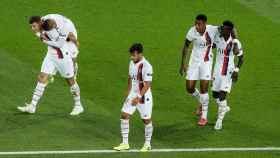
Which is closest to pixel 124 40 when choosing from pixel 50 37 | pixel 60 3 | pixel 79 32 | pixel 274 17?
pixel 79 32

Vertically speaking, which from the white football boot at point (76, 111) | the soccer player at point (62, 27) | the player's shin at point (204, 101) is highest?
the soccer player at point (62, 27)

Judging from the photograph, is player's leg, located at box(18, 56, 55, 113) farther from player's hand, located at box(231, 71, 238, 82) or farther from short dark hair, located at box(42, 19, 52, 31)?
player's hand, located at box(231, 71, 238, 82)

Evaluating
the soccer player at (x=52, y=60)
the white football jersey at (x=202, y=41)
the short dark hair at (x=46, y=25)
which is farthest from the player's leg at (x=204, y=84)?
the short dark hair at (x=46, y=25)

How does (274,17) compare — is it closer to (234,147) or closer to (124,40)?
(124,40)

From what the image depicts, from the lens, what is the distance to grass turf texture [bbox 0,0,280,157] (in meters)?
21.3

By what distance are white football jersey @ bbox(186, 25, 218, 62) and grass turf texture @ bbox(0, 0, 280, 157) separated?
188cm

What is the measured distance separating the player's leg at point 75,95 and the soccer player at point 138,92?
322 cm

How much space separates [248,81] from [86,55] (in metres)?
5.81

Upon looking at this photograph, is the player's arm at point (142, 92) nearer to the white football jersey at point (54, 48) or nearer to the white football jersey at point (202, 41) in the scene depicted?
the white football jersey at point (202, 41)

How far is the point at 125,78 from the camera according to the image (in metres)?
26.9

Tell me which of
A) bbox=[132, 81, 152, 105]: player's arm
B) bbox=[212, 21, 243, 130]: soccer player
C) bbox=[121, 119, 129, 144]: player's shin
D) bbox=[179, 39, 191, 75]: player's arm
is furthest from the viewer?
bbox=[179, 39, 191, 75]: player's arm

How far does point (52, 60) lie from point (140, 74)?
3628 mm

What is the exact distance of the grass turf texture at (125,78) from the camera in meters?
21.3

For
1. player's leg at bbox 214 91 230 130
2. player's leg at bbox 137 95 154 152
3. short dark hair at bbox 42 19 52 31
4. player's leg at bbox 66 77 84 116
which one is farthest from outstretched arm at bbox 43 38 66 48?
player's leg at bbox 214 91 230 130
